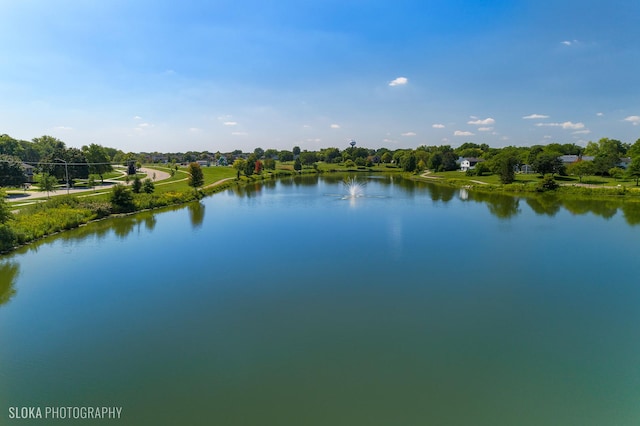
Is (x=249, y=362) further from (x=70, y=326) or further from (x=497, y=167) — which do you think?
(x=497, y=167)

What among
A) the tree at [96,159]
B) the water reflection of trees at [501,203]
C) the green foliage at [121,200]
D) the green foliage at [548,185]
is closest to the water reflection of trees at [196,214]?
the green foliage at [121,200]

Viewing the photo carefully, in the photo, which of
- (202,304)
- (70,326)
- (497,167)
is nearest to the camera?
(70,326)

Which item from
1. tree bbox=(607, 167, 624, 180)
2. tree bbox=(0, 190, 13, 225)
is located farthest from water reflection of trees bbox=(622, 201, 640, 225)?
tree bbox=(0, 190, 13, 225)

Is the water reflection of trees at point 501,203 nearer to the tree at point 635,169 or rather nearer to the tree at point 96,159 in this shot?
the tree at point 635,169

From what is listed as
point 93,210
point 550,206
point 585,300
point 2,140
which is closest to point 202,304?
point 585,300

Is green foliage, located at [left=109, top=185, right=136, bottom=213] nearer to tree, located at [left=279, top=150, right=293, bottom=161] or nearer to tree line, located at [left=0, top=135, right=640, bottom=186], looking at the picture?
tree line, located at [left=0, top=135, right=640, bottom=186]

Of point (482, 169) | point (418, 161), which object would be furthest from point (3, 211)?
point (418, 161)
